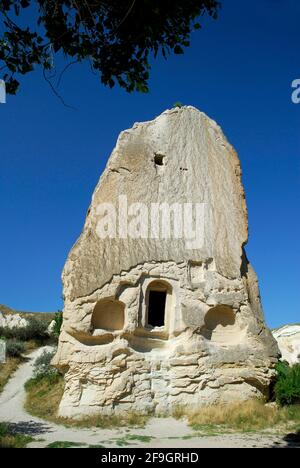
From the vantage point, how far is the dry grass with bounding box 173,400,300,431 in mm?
9703

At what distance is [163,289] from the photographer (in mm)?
11828

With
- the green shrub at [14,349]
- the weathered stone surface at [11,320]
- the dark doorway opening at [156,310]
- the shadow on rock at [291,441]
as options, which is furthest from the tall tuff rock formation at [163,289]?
the weathered stone surface at [11,320]

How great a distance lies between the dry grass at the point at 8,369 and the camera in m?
16.5

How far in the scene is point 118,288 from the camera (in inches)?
434

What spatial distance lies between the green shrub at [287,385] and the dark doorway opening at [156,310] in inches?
140

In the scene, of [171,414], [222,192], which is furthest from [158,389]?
[222,192]

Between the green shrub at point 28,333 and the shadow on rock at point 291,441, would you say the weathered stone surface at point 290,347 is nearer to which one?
the shadow on rock at point 291,441

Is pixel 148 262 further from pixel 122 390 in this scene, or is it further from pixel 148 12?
pixel 148 12

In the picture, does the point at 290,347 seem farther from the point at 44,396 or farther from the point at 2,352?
the point at 2,352

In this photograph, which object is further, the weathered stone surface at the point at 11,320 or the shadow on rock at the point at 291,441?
the weathered stone surface at the point at 11,320

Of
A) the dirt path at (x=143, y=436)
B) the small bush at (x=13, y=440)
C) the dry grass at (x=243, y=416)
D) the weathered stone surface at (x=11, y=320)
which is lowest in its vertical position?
the small bush at (x=13, y=440)

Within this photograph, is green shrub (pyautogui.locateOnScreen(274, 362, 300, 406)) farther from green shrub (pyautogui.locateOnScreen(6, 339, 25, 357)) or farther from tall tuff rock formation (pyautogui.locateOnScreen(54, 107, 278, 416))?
green shrub (pyautogui.locateOnScreen(6, 339, 25, 357))

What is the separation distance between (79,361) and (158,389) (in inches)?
83.4

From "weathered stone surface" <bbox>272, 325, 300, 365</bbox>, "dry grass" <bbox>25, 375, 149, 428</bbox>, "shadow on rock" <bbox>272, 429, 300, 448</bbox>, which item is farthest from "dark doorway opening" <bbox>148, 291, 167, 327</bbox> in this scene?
"weathered stone surface" <bbox>272, 325, 300, 365</bbox>
